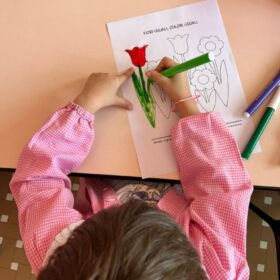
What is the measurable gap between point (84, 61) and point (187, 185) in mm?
315

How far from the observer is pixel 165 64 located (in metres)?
0.72

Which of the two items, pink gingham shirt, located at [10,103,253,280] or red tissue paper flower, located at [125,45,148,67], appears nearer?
pink gingham shirt, located at [10,103,253,280]

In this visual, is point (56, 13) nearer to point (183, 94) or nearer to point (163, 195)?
point (183, 94)

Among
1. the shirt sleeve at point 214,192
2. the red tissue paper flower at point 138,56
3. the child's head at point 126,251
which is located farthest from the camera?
the red tissue paper flower at point 138,56

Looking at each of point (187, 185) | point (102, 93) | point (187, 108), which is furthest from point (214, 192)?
point (102, 93)

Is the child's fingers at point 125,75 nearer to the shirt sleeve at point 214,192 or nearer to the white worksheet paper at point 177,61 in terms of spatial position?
the white worksheet paper at point 177,61

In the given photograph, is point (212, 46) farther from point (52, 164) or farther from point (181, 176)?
point (52, 164)

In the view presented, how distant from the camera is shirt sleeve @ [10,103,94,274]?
0.67 metres

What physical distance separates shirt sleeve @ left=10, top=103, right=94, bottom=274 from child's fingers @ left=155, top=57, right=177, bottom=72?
16cm

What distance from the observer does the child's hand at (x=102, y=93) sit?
0.71 meters

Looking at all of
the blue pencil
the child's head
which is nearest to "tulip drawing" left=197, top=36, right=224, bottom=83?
the blue pencil

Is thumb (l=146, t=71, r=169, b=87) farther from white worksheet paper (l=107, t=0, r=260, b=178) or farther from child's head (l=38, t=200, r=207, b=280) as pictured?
child's head (l=38, t=200, r=207, b=280)

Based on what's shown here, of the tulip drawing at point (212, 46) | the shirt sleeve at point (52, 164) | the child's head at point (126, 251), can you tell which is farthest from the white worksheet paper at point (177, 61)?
the child's head at point (126, 251)

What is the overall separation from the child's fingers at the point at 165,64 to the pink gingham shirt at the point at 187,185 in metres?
0.11
